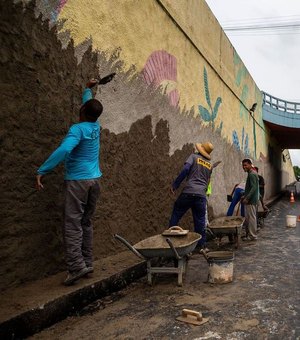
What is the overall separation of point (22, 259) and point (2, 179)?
84cm

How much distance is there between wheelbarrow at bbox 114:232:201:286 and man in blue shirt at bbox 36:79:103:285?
1.41ft

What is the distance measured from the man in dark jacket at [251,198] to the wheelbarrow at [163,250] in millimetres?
3420

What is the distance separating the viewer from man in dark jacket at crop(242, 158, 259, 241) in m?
7.89

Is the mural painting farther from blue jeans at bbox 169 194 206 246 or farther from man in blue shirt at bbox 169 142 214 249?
blue jeans at bbox 169 194 206 246

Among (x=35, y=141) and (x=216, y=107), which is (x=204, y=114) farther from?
(x=35, y=141)

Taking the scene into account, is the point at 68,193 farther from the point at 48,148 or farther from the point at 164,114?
the point at 164,114

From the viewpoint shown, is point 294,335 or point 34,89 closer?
point 294,335

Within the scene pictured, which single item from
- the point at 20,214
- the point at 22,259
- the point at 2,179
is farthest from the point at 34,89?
the point at 22,259

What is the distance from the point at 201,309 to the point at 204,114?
6578 millimetres

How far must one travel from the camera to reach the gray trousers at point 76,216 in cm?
382

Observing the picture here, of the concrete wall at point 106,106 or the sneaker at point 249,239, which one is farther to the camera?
the sneaker at point 249,239

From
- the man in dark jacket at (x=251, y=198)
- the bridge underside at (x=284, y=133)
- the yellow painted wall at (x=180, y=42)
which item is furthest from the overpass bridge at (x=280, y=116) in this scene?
the man in dark jacket at (x=251, y=198)

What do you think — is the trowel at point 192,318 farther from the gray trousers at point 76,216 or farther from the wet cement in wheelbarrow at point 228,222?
the wet cement in wheelbarrow at point 228,222

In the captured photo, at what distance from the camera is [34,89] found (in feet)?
12.8
